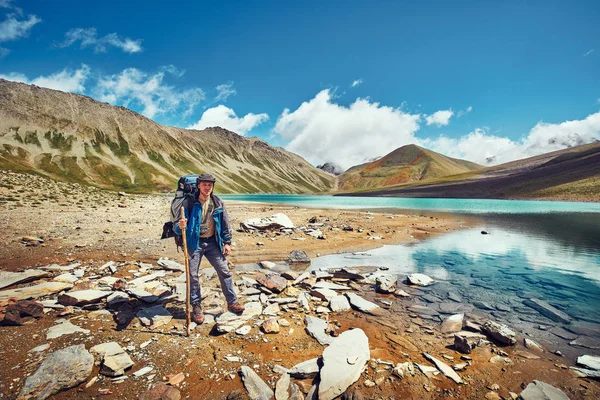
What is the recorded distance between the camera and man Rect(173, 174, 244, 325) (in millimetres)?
7660

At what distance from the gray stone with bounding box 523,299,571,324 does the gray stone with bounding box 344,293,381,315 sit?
6294 mm

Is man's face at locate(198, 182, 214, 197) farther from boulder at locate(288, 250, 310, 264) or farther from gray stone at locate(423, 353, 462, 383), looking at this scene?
boulder at locate(288, 250, 310, 264)

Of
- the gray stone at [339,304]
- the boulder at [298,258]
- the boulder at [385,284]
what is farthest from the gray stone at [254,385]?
the boulder at [298,258]

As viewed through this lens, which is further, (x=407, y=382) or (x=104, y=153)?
(x=104, y=153)

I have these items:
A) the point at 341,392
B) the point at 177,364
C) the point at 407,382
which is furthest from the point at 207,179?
the point at 407,382

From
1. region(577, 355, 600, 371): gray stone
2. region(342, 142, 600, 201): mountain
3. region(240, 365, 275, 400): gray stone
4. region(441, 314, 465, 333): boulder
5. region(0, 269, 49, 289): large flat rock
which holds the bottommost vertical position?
region(577, 355, 600, 371): gray stone

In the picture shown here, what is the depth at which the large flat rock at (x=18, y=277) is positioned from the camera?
8.99 m

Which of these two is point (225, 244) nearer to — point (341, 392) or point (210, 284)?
point (210, 284)

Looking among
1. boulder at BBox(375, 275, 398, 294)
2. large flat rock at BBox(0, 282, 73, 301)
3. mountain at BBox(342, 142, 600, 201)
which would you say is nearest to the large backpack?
large flat rock at BBox(0, 282, 73, 301)

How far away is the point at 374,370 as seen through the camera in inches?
234

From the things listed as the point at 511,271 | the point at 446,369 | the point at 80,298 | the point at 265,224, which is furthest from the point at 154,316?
the point at 511,271

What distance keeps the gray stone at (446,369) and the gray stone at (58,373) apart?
25.1ft

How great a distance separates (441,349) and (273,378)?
15.4 ft

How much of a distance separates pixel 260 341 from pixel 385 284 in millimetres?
6358
